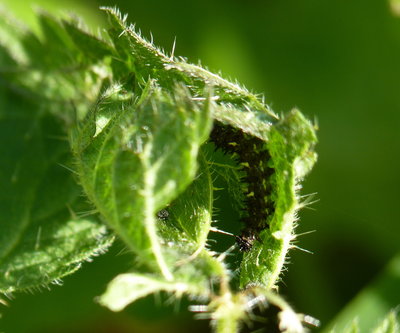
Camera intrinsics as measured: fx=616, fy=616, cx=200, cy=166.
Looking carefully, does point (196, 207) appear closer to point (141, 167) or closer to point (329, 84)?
point (141, 167)

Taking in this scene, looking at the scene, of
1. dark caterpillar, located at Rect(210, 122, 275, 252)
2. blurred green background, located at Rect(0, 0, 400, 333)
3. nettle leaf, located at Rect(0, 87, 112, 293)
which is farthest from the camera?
blurred green background, located at Rect(0, 0, 400, 333)

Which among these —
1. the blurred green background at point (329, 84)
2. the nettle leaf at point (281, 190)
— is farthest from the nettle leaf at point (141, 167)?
the blurred green background at point (329, 84)

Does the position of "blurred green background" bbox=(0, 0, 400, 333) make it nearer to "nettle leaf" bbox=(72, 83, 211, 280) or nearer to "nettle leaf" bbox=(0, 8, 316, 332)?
"nettle leaf" bbox=(0, 8, 316, 332)

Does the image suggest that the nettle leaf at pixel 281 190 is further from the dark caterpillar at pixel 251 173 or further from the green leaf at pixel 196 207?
the green leaf at pixel 196 207

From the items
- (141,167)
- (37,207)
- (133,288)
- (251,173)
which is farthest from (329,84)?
(133,288)

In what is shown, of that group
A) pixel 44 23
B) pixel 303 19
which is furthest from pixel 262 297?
pixel 303 19

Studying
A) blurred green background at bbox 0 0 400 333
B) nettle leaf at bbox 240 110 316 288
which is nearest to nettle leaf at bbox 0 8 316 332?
nettle leaf at bbox 240 110 316 288

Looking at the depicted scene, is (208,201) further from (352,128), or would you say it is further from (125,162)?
(352,128)
